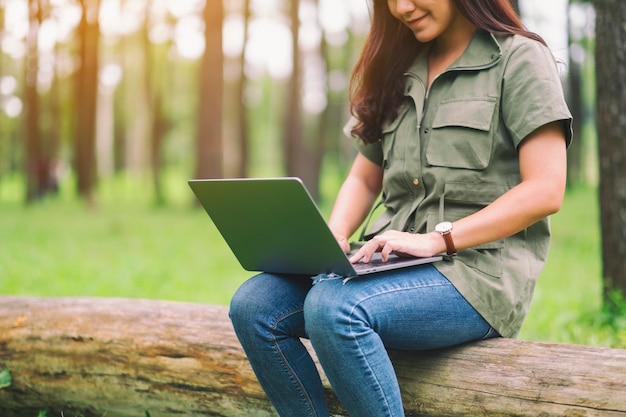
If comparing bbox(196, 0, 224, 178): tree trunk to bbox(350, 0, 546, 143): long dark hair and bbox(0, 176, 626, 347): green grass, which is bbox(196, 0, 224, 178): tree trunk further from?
bbox(350, 0, 546, 143): long dark hair

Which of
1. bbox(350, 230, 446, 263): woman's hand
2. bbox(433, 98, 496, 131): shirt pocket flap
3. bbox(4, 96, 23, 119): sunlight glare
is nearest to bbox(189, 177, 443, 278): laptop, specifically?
bbox(350, 230, 446, 263): woman's hand

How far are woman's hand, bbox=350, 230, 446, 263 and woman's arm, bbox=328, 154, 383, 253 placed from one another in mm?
497

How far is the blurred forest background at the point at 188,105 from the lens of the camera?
4.51 meters

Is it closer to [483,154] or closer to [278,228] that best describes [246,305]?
[278,228]

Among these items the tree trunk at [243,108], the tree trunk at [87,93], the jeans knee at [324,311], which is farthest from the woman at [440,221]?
the tree trunk at [243,108]

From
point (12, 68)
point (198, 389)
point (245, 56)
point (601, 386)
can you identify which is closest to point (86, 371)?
point (198, 389)

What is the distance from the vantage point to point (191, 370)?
2846 millimetres

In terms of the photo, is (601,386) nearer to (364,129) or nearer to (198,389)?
(364,129)

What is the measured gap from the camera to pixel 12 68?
32.1 metres

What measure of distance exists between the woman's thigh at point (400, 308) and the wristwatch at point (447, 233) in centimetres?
8

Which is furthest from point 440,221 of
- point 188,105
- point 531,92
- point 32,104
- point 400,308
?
point 188,105

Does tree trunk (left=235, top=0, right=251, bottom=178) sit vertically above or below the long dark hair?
below

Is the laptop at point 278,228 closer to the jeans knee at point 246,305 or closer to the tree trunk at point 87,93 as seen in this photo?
the jeans knee at point 246,305

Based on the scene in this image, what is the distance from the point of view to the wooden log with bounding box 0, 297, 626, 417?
7.33ft
